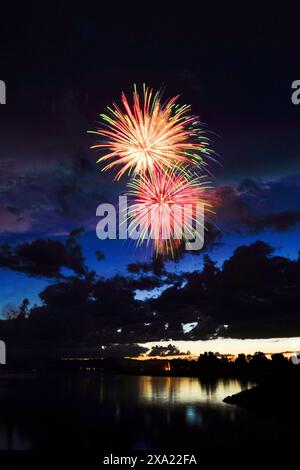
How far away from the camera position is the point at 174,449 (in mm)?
59625

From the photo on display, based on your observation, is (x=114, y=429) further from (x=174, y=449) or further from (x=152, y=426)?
(x=174, y=449)

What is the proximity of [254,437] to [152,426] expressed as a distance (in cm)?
2178

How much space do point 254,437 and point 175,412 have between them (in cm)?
4148
